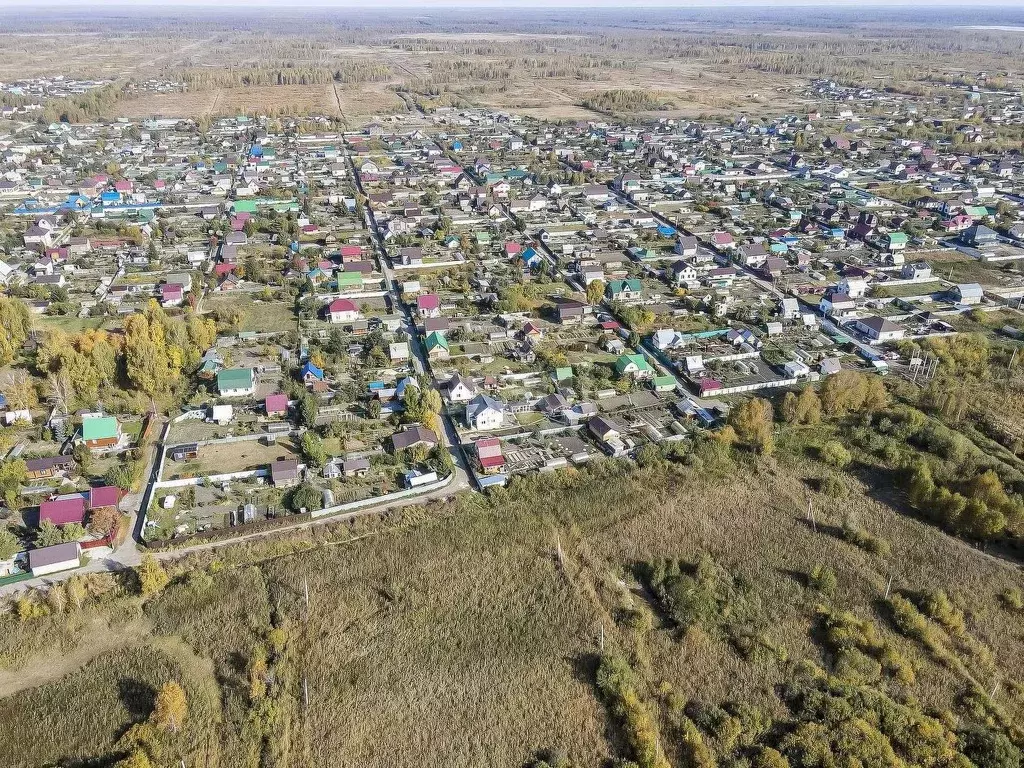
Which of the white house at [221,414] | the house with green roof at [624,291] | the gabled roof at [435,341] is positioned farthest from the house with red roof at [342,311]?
the house with green roof at [624,291]

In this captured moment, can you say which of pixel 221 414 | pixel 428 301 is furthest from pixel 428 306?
pixel 221 414

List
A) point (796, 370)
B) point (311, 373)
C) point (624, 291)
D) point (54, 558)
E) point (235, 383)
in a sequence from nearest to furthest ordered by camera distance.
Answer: point (54, 558) → point (235, 383) → point (311, 373) → point (796, 370) → point (624, 291)

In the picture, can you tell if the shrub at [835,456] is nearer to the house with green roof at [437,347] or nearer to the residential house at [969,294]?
the house with green roof at [437,347]

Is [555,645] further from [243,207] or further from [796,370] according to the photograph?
[243,207]

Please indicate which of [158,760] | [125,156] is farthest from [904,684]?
[125,156]

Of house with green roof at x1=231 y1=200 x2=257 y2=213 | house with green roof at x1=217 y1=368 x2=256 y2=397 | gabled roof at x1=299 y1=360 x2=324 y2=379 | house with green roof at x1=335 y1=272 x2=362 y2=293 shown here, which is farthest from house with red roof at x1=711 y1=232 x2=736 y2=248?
house with green roof at x1=231 y1=200 x2=257 y2=213
